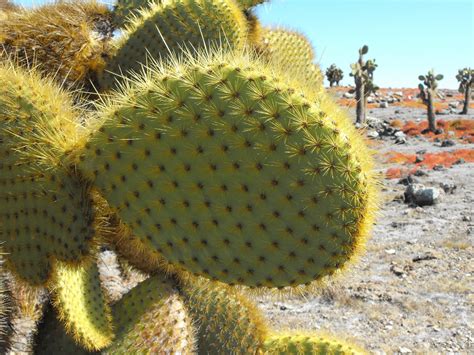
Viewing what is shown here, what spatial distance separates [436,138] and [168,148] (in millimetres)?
26242

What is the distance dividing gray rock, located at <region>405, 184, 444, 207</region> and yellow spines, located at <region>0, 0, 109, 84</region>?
10.7 m

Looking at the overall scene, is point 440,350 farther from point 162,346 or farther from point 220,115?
Result: point 220,115

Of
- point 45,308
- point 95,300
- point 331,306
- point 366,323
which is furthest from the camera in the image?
point 331,306

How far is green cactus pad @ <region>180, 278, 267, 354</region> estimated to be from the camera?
11.3 ft

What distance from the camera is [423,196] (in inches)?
504

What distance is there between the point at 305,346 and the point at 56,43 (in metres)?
2.67

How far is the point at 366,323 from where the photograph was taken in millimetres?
6680

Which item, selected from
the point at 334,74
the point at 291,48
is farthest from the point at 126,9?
the point at 334,74

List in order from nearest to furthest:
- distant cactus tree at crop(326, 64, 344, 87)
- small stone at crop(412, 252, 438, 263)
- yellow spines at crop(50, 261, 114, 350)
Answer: yellow spines at crop(50, 261, 114, 350), small stone at crop(412, 252, 438, 263), distant cactus tree at crop(326, 64, 344, 87)

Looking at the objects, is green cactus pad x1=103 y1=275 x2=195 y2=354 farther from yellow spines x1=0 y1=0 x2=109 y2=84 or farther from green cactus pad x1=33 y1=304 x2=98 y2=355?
yellow spines x1=0 y1=0 x2=109 y2=84

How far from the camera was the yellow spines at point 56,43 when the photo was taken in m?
3.54

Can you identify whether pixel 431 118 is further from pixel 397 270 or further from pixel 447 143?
pixel 397 270

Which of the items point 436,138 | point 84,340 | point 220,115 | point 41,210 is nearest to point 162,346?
point 84,340

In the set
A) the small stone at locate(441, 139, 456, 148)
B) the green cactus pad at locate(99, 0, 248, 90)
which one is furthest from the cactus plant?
the small stone at locate(441, 139, 456, 148)
